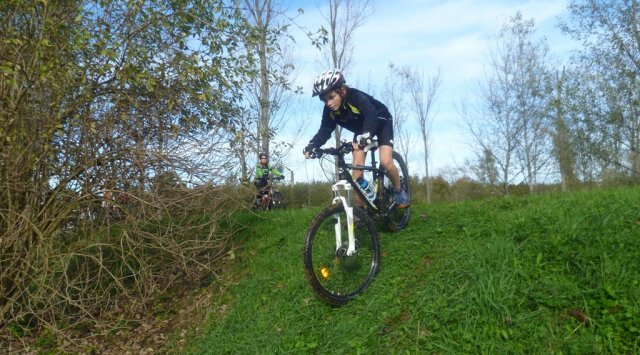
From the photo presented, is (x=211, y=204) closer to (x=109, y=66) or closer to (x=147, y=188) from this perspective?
(x=147, y=188)

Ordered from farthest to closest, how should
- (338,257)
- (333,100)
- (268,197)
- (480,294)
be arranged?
(268,197) < (333,100) < (338,257) < (480,294)

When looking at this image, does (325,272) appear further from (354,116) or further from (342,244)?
(354,116)

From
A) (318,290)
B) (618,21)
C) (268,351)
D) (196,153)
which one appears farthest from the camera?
(618,21)

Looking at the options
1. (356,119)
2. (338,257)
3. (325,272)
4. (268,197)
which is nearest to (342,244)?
(338,257)

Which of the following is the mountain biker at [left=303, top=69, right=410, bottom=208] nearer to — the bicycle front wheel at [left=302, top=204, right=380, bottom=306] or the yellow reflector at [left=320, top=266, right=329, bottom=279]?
the bicycle front wheel at [left=302, top=204, right=380, bottom=306]

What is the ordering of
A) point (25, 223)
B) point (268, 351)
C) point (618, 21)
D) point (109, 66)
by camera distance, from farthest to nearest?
1. point (618, 21)
2. point (25, 223)
3. point (109, 66)
4. point (268, 351)

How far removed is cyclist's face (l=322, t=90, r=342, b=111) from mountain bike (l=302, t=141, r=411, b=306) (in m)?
0.51

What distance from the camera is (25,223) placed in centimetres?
563

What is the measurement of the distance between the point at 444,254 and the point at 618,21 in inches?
718

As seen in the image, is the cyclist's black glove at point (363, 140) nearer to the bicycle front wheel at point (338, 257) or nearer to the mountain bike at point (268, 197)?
the bicycle front wheel at point (338, 257)

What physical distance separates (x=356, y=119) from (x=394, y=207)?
1.20 meters

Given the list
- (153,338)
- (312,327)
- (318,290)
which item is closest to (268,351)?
(312,327)

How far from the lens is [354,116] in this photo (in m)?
4.87

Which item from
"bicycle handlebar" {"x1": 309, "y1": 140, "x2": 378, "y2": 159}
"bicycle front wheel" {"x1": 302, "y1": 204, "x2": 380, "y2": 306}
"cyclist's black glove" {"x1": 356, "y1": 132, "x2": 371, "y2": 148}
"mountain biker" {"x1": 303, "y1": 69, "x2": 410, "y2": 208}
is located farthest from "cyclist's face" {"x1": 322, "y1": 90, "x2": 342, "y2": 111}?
"bicycle front wheel" {"x1": 302, "y1": 204, "x2": 380, "y2": 306}
